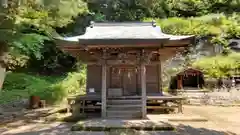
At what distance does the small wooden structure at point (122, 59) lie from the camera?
9.33m

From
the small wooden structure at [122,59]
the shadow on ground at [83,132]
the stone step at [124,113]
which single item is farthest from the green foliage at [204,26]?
the shadow on ground at [83,132]

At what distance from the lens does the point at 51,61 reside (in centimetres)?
2298

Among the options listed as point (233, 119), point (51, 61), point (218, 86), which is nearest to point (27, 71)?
point (51, 61)

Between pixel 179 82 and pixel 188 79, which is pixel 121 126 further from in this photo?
pixel 188 79

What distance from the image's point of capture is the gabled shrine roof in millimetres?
9109

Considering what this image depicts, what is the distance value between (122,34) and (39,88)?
25.5ft

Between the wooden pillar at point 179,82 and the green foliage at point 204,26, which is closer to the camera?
the wooden pillar at point 179,82

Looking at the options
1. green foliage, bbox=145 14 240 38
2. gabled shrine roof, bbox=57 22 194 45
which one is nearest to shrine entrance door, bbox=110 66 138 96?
gabled shrine roof, bbox=57 22 194 45

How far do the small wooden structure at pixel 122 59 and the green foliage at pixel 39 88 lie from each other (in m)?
4.00

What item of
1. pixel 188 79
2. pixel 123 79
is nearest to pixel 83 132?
pixel 123 79

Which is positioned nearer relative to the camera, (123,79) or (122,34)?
(122,34)

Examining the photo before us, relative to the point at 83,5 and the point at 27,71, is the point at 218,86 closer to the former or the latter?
the point at 83,5

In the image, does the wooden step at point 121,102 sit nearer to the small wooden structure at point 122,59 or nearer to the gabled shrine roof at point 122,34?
the small wooden structure at point 122,59

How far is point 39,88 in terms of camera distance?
16.4m
